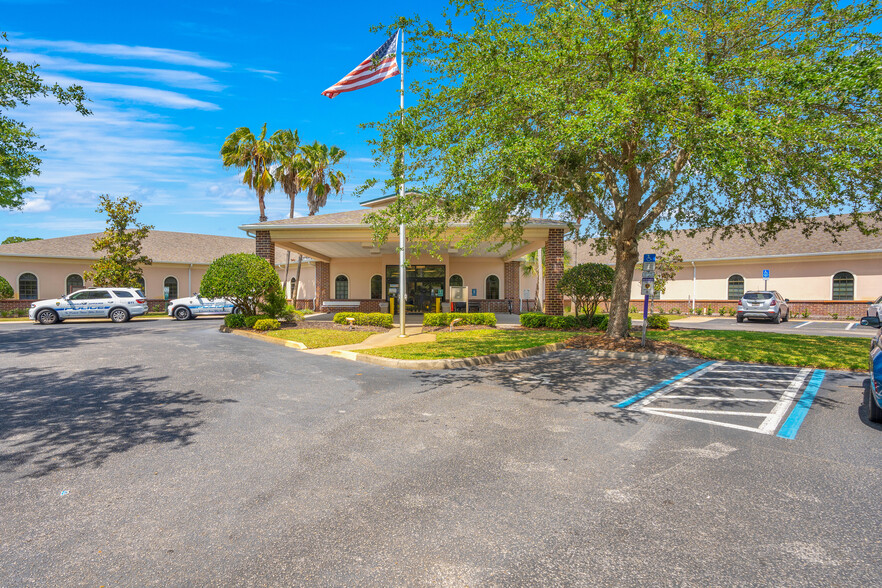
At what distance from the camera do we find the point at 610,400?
23.6ft

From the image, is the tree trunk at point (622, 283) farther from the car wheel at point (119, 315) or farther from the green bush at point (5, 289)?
the green bush at point (5, 289)

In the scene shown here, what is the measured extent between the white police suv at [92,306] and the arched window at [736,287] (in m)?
34.6

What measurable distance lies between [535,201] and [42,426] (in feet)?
39.9

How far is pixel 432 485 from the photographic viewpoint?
13.3 ft

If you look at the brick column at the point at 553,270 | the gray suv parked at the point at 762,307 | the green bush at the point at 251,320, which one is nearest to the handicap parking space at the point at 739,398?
the brick column at the point at 553,270

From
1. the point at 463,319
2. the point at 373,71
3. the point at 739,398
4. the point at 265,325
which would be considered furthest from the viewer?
the point at 463,319

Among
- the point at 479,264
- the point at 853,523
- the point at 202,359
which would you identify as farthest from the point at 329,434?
the point at 479,264

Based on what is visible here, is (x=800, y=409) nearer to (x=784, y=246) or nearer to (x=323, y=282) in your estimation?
(x=323, y=282)

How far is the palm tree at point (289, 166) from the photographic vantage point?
2884 cm

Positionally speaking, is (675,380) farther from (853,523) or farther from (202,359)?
(202,359)

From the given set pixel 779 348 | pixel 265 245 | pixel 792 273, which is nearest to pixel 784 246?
pixel 792 273

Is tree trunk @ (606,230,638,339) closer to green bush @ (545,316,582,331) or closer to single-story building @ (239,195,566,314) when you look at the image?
green bush @ (545,316,582,331)

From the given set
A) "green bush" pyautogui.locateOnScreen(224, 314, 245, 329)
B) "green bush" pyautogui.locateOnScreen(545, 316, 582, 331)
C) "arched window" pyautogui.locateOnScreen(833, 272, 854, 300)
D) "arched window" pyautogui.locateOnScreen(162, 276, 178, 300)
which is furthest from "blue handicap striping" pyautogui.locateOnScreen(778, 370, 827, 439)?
"arched window" pyautogui.locateOnScreen(162, 276, 178, 300)

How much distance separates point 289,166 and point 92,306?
44.2 ft
